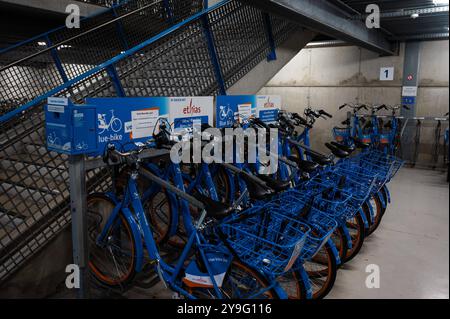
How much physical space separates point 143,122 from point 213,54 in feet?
5.86

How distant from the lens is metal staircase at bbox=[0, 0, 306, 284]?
2.63 m

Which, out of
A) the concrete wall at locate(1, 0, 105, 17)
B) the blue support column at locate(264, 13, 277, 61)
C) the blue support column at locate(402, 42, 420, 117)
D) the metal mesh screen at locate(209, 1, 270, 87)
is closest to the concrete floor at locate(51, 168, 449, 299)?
the metal mesh screen at locate(209, 1, 270, 87)

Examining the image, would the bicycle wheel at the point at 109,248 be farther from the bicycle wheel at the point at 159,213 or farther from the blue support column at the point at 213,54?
the blue support column at the point at 213,54

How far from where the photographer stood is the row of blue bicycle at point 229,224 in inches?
80.6

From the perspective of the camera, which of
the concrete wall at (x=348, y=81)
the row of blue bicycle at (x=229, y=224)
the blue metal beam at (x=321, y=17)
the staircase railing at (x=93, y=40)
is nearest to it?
the row of blue bicycle at (x=229, y=224)

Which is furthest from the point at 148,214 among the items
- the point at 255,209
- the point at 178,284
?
the point at 255,209

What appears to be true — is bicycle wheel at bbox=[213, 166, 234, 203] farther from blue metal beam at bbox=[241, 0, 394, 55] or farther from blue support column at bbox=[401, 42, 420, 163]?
blue support column at bbox=[401, 42, 420, 163]

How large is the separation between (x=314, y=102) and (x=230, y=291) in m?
7.90

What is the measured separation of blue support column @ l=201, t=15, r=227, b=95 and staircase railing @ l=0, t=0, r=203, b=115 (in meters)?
1.11

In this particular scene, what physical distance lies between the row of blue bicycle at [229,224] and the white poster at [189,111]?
20cm

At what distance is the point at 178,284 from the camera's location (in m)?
2.30

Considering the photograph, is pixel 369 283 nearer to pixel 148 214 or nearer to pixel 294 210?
pixel 294 210

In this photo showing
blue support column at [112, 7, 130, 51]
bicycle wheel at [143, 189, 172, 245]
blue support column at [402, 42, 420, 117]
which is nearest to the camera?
bicycle wheel at [143, 189, 172, 245]

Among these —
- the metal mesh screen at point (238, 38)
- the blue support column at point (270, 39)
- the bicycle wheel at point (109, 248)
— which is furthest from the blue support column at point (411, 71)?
the bicycle wheel at point (109, 248)
